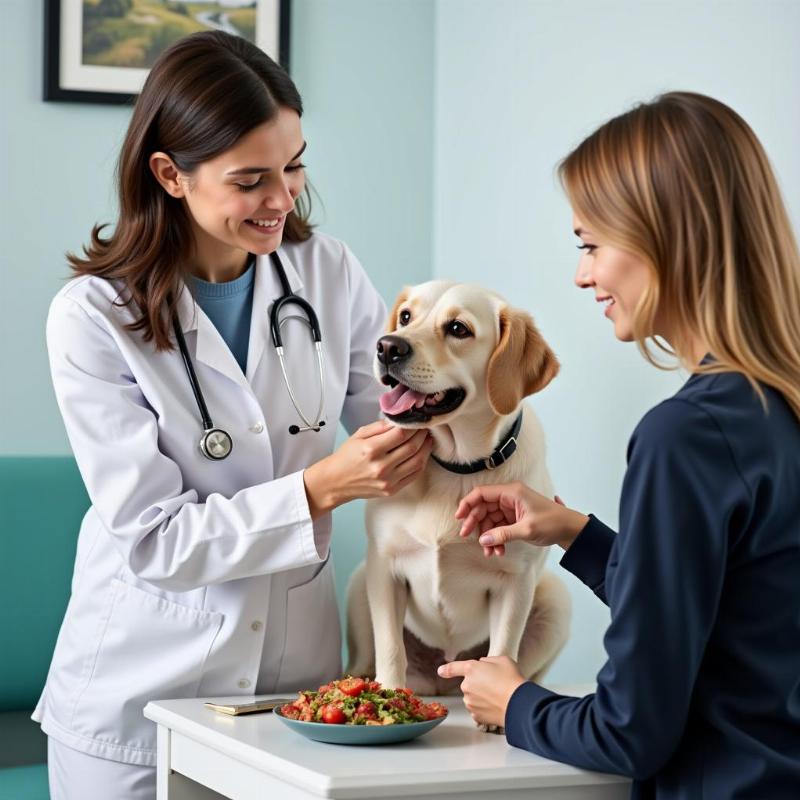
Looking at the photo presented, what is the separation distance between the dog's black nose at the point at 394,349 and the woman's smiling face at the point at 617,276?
1.18 ft

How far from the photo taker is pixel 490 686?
1236mm

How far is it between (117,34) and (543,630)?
1.77m

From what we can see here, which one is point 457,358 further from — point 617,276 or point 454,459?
point 617,276

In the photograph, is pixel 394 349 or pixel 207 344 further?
pixel 207 344

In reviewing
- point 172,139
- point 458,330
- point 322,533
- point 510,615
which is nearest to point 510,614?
point 510,615

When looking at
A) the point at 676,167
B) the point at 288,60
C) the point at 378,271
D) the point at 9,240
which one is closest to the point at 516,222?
the point at 378,271

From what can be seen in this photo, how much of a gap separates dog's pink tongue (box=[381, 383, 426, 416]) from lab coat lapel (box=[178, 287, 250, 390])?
0.74 feet

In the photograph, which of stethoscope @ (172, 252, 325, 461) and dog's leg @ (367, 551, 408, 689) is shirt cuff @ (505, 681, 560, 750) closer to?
dog's leg @ (367, 551, 408, 689)

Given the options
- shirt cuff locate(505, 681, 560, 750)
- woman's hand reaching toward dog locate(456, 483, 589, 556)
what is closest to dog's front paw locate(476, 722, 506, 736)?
shirt cuff locate(505, 681, 560, 750)

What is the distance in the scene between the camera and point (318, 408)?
168cm

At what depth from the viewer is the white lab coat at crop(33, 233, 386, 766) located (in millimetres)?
1498

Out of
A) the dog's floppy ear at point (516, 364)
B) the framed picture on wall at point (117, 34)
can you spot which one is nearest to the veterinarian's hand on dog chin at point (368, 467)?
the dog's floppy ear at point (516, 364)

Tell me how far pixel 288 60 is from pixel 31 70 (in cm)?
62

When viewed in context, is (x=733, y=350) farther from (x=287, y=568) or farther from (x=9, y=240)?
(x=9, y=240)
